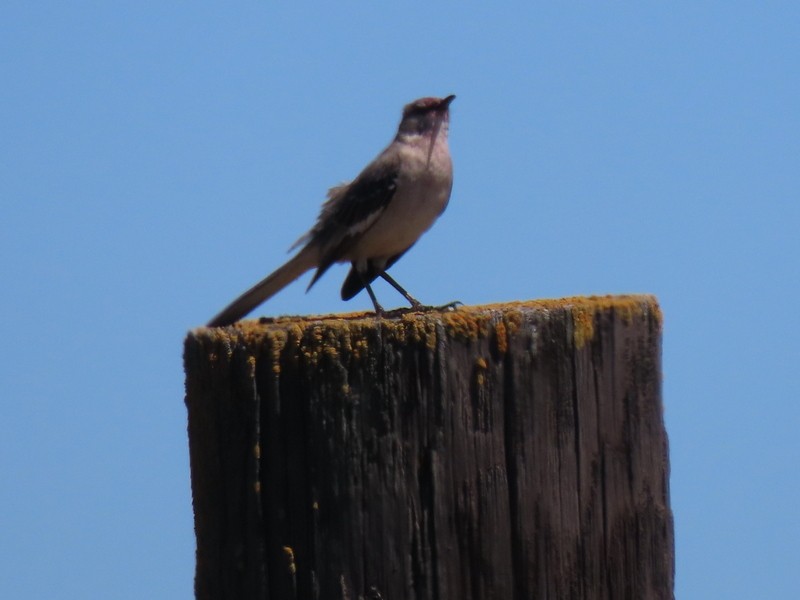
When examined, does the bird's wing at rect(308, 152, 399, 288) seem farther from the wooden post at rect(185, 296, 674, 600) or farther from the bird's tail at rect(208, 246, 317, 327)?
the wooden post at rect(185, 296, 674, 600)

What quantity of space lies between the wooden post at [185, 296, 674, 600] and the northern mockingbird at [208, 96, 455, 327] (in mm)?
3084

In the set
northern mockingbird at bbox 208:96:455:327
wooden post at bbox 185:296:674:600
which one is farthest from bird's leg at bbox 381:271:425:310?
wooden post at bbox 185:296:674:600

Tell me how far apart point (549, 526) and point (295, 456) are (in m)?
0.62

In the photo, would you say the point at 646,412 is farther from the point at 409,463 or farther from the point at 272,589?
the point at 272,589

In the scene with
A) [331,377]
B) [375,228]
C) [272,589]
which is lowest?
[272,589]

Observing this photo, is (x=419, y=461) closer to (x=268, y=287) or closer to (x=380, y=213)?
(x=268, y=287)

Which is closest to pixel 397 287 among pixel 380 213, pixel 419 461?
pixel 380 213

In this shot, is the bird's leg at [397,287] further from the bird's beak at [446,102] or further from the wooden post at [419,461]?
the wooden post at [419,461]

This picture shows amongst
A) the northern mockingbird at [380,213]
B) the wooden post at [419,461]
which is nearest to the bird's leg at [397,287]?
the northern mockingbird at [380,213]

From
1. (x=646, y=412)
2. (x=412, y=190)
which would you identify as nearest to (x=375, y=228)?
(x=412, y=190)

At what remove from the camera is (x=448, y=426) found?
106 inches

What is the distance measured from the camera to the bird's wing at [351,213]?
613cm

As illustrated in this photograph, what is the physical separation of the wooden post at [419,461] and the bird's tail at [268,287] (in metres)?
2.00

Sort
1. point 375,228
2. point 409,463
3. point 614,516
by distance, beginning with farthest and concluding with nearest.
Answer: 1. point 375,228
2. point 614,516
3. point 409,463
